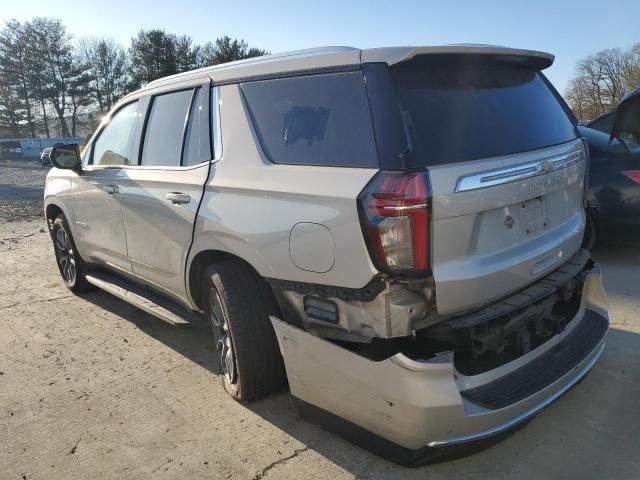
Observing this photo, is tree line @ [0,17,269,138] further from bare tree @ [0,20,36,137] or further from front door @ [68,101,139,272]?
front door @ [68,101,139,272]

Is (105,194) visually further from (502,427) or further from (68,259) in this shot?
(502,427)

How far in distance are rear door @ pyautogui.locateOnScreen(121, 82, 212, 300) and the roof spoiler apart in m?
1.23

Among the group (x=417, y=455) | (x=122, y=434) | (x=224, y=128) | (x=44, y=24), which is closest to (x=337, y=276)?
(x=417, y=455)

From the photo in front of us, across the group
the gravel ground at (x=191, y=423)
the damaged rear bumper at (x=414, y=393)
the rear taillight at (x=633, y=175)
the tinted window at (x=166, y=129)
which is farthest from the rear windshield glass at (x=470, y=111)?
the rear taillight at (x=633, y=175)

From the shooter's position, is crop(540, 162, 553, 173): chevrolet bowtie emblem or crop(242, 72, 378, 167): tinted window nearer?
crop(242, 72, 378, 167): tinted window

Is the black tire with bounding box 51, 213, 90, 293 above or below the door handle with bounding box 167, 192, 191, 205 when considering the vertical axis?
below

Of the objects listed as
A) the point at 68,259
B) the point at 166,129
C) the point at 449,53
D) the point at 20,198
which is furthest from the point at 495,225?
the point at 20,198

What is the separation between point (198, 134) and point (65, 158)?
2.00 metres

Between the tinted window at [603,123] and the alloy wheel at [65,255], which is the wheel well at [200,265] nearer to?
the alloy wheel at [65,255]

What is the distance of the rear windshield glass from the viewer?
2312 millimetres

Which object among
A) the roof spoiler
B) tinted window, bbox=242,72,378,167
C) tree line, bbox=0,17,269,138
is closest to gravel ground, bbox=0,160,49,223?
tinted window, bbox=242,72,378,167

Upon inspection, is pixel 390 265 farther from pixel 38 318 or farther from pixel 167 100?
pixel 38 318

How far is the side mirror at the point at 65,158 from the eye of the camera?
4.62 m

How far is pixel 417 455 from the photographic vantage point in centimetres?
231
